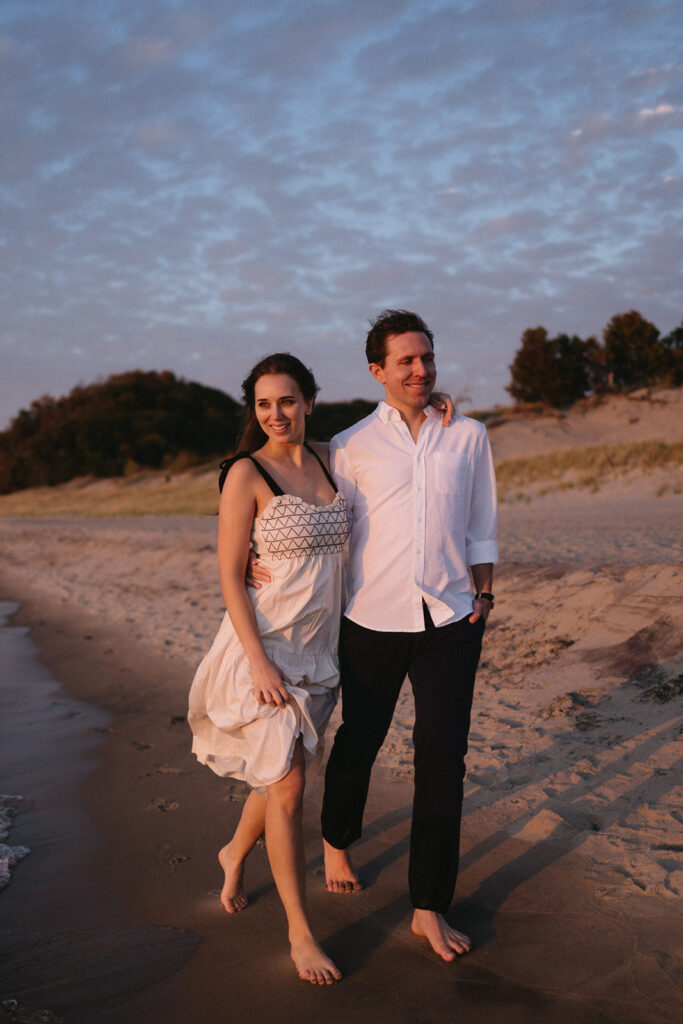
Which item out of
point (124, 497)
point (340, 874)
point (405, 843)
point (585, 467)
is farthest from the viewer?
point (124, 497)

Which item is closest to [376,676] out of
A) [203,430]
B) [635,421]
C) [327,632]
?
[327,632]

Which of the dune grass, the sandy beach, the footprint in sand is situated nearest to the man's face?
the sandy beach

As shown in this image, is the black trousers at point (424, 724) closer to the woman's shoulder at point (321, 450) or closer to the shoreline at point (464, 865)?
the shoreline at point (464, 865)

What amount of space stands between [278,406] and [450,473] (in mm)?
637

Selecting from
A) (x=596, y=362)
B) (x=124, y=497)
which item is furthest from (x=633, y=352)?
(x=124, y=497)

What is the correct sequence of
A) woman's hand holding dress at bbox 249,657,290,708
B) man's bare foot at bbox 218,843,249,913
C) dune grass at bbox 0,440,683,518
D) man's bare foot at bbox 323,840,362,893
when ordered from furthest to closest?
dune grass at bbox 0,440,683,518, man's bare foot at bbox 323,840,362,893, man's bare foot at bbox 218,843,249,913, woman's hand holding dress at bbox 249,657,290,708

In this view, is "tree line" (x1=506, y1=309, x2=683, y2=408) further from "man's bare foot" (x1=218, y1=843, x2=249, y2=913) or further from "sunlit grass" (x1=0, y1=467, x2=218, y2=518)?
"man's bare foot" (x1=218, y1=843, x2=249, y2=913)

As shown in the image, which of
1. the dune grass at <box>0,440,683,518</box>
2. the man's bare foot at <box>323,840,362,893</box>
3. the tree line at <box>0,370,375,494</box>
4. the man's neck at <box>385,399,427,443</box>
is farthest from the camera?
the tree line at <box>0,370,375,494</box>

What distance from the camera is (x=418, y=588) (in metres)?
2.93

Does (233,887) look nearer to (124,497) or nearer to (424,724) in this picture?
(424,724)

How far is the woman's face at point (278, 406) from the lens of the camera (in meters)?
2.99

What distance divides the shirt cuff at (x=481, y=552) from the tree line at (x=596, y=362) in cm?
3327

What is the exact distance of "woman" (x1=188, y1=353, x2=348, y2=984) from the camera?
278 centimetres

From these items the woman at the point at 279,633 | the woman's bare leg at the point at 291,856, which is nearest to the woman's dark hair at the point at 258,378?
the woman at the point at 279,633
